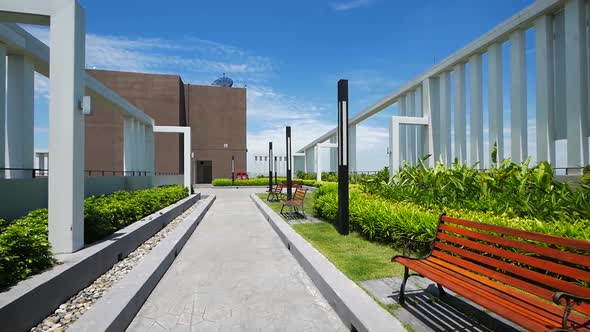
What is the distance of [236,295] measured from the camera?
3826mm

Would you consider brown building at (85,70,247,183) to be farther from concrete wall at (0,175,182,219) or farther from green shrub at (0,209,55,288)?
green shrub at (0,209,55,288)

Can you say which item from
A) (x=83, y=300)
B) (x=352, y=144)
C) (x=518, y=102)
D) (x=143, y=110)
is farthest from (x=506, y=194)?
(x=143, y=110)

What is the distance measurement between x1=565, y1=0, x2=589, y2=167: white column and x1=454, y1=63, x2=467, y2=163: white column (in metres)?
4.44

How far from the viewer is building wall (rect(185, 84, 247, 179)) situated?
35.9 metres

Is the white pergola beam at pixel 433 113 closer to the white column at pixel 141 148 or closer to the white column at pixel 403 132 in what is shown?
the white column at pixel 403 132

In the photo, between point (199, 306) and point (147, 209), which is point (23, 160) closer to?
point (147, 209)

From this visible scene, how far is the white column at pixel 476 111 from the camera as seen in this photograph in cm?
1180

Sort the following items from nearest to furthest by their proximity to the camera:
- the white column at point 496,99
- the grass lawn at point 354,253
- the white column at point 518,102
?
the grass lawn at point 354,253 < the white column at point 518,102 < the white column at point 496,99

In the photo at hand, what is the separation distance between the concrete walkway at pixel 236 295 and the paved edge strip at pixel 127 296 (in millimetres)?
108

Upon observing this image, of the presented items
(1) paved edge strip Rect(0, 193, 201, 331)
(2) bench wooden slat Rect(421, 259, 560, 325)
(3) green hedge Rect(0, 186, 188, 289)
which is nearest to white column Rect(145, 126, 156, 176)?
(3) green hedge Rect(0, 186, 188, 289)

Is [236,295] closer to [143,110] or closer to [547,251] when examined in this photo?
[547,251]

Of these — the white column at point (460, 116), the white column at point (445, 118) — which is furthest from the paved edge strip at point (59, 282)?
the white column at point (445, 118)

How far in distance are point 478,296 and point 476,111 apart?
11309mm

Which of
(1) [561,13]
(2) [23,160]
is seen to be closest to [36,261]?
(2) [23,160]
